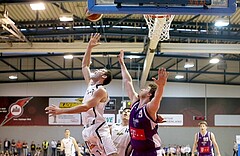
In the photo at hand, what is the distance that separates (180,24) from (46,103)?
510 inches

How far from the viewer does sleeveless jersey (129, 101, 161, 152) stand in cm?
514

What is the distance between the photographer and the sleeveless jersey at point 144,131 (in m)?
5.14

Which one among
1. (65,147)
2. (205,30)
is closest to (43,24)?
(65,147)

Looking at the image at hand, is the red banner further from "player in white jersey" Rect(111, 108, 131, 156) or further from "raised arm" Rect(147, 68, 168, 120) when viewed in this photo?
"raised arm" Rect(147, 68, 168, 120)

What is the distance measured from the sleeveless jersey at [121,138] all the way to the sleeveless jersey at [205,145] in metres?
5.68

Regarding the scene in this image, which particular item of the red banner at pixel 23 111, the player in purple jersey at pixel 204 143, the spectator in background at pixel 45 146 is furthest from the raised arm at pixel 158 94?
the red banner at pixel 23 111

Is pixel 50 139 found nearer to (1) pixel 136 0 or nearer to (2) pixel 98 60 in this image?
(2) pixel 98 60

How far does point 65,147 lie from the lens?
15.0 m

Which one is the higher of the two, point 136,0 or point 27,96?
point 136,0

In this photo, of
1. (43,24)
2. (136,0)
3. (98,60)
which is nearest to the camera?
(136,0)

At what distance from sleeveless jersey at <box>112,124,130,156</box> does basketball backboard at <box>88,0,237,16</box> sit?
2.18m

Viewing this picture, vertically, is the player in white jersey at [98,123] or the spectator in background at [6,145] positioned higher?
the player in white jersey at [98,123]

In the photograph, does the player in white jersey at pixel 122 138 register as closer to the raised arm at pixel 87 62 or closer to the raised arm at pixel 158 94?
the raised arm at pixel 87 62

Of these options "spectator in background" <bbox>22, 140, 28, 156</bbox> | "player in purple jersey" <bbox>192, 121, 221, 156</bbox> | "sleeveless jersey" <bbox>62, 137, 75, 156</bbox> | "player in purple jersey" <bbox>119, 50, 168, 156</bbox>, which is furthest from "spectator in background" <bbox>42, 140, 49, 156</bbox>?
"player in purple jersey" <bbox>119, 50, 168, 156</bbox>
